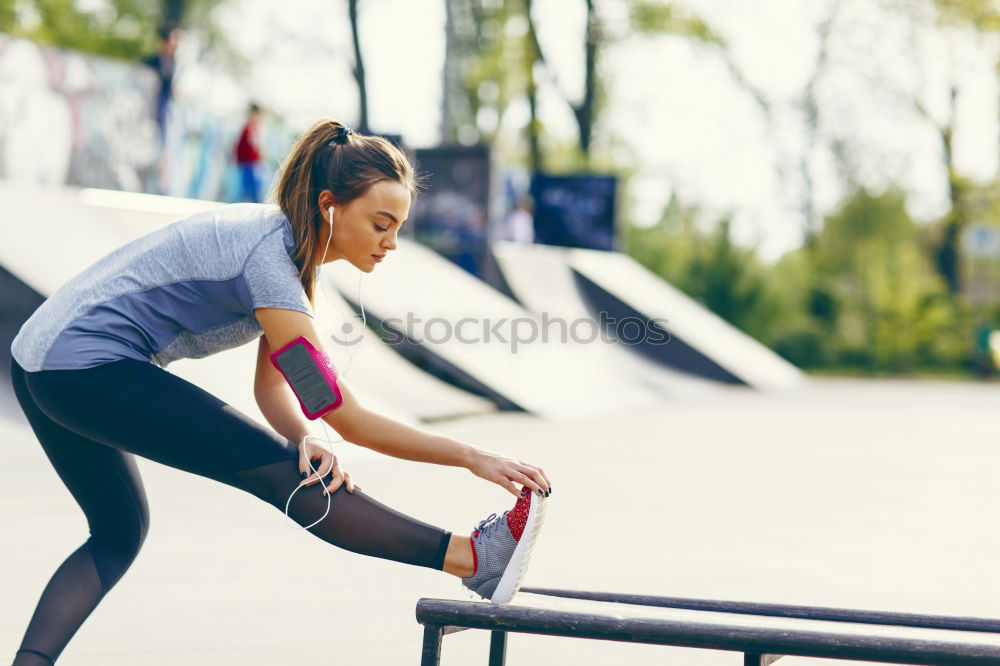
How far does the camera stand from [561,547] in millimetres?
5547

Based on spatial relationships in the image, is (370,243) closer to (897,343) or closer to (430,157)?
(430,157)

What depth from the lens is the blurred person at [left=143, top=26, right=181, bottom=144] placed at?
1344cm

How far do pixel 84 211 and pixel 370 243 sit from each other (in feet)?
29.5

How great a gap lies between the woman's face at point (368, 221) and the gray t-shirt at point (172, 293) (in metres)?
0.12

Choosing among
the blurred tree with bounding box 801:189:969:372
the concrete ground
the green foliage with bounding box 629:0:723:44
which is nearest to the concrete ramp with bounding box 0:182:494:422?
the concrete ground

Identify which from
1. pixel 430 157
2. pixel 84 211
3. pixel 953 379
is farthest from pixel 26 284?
pixel 953 379

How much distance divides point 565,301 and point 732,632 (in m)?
16.1

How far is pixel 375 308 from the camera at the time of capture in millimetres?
Answer: 12227

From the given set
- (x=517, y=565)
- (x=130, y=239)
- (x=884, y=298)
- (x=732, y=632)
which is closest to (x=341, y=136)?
(x=517, y=565)

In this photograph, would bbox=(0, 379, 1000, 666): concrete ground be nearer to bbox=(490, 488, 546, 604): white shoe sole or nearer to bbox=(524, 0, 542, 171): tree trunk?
bbox=(490, 488, 546, 604): white shoe sole

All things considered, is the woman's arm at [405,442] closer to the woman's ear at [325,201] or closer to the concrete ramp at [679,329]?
the woman's ear at [325,201]

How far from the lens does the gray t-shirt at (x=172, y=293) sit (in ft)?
8.71

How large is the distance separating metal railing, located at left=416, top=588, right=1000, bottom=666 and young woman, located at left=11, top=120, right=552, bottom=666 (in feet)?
0.41
